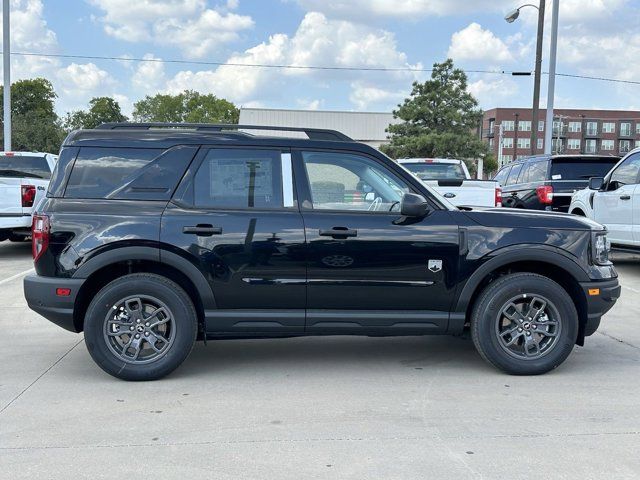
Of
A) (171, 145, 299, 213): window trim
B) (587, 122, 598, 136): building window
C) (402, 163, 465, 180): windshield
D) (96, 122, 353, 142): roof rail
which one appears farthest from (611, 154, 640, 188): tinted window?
(587, 122, 598, 136): building window

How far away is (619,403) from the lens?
4652 millimetres

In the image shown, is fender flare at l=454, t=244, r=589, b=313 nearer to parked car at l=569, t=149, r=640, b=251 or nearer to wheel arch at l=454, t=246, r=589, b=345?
wheel arch at l=454, t=246, r=589, b=345

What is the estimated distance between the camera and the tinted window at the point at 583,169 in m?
12.5

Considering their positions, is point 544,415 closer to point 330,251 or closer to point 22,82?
point 330,251

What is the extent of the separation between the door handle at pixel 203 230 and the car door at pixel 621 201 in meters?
7.07

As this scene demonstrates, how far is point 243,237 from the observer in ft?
16.3

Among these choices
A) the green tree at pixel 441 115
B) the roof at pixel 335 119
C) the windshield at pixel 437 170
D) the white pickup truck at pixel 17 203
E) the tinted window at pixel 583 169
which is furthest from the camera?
the roof at pixel 335 119

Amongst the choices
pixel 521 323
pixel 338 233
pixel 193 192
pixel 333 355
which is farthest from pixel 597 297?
pixel 193 192

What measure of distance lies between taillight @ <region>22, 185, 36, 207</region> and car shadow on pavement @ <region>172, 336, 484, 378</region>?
6.78 metres

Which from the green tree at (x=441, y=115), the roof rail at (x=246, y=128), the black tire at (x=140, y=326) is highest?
the green tree at (x=441, y=115)

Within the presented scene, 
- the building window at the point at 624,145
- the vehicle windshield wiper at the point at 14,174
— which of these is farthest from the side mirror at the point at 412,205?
the building window at the point at 624,145

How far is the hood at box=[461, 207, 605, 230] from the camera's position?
5152mm

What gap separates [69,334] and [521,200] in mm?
9457

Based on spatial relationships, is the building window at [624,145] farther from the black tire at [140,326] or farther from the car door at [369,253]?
the black tire at [140,326]
